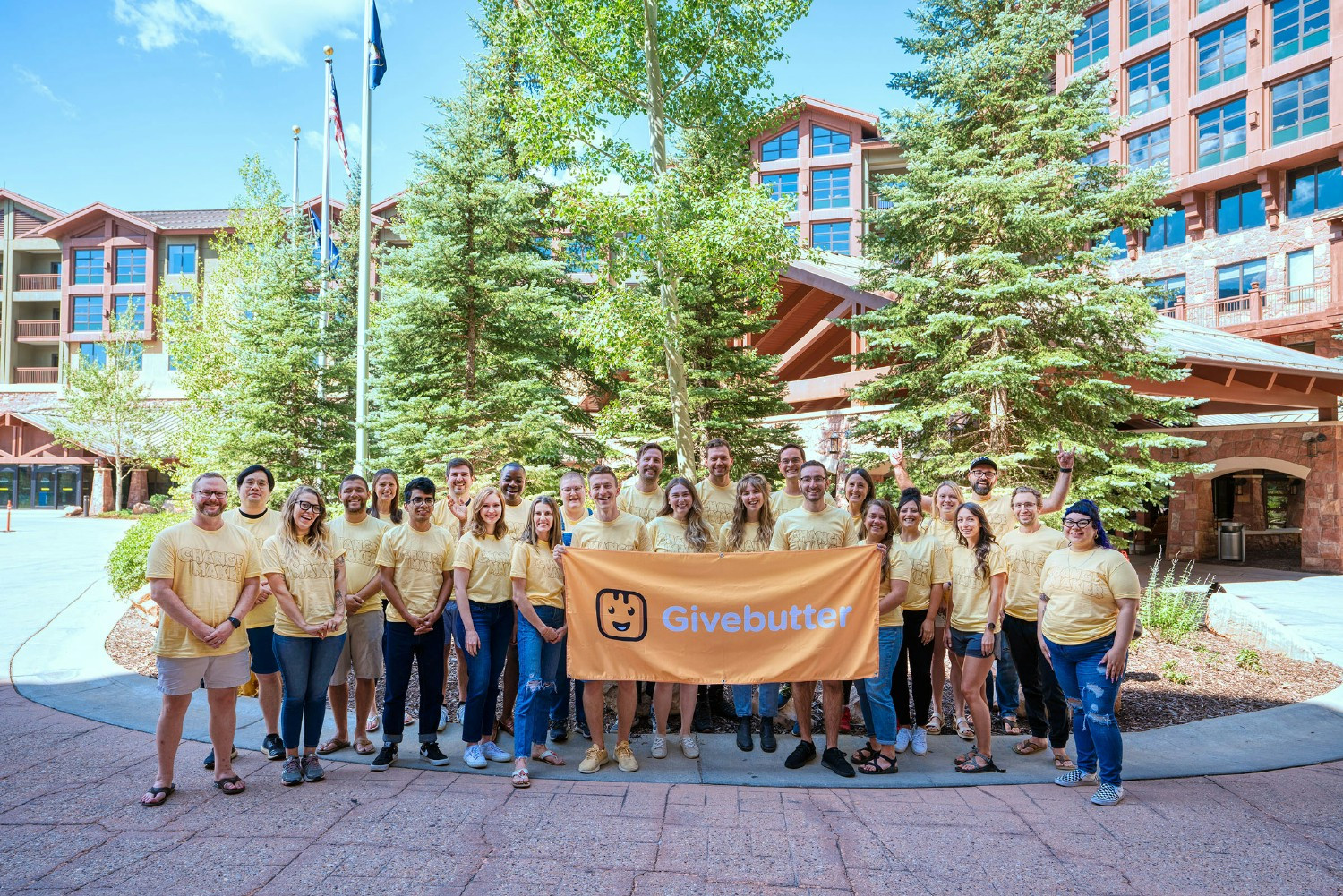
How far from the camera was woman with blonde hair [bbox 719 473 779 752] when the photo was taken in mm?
5461

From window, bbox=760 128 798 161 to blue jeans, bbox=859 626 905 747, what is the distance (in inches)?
1855

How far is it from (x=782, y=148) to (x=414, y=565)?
1894 inches

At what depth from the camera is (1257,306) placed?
24.1m

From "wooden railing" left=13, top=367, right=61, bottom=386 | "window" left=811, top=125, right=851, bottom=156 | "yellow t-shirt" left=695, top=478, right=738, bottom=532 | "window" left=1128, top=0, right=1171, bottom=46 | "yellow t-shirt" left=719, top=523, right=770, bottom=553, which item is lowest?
"yellow t-shirt" left=719, top=523, right=770, bottom=553

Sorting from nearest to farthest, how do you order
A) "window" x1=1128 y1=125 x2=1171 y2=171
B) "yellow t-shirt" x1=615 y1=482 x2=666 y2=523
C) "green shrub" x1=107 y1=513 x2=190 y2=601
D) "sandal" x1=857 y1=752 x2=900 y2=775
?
"sandal" x1=857 y1=752 x2=900 y2=775 → "yellow t-shirt" x1=615 y1=482 x2=666 y2=523 → "green shrub" x1=107 y1=513 x2=190 y2=601 → "window" x1=1128 y1=125 x2=1171 y2=171

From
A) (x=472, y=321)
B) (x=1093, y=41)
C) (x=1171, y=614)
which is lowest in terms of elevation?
(x=1171, y=614)

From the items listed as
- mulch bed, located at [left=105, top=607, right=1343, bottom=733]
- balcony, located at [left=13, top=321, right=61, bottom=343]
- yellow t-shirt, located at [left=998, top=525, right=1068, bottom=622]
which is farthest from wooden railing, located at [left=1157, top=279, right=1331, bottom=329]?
balcony, located at [left=13, top=321, right=61, bottom=343]

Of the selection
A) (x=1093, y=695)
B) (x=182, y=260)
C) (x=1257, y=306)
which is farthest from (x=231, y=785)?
(x=182, y=260)

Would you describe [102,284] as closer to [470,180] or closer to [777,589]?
[470,180]

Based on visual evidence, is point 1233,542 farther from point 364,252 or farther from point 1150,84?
point 1150,84

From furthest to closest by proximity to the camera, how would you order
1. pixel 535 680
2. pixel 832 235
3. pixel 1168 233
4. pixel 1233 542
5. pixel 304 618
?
pixel 832 235 < pixel 1168 233 < pixel 1233 542 < pixel 535 680 < pixel 304 618

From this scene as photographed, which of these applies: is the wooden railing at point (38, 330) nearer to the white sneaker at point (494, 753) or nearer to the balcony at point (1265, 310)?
the white sneaker at point (494, 753)

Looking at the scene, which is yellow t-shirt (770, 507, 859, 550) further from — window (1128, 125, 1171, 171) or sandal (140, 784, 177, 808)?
window (1128, 125, 1171, 171)

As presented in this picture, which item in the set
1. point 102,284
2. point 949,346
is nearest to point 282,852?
point 949,346
